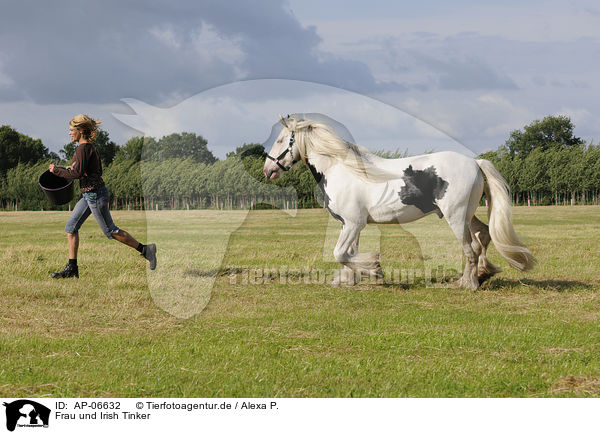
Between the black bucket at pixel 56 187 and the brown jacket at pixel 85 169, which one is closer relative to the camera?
the brown jacket at pixel 85 169

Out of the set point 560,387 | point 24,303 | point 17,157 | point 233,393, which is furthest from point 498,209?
point 17,157

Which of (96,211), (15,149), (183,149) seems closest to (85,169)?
(96,211)

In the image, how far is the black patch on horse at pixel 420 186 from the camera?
28.1ft

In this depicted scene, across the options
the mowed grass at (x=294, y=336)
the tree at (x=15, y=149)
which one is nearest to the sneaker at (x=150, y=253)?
the mowed grass at (x=294, y=336)

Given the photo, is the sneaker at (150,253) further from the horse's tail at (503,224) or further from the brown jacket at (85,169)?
the horse's tail at (503,224)

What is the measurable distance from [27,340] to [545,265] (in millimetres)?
9858

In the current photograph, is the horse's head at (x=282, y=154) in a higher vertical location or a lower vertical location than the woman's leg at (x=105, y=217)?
higher

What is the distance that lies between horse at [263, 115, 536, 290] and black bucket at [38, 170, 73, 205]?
2.94 metres

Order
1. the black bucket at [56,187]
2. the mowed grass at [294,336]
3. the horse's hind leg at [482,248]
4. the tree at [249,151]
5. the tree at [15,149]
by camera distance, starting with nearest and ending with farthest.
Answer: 1. the mowed grass at [294,336]
2. the tree at [249,151]
3. the black bucket at [56,187]
4. the horse's hind leg at [482,248]
5. the tree at [15,149]

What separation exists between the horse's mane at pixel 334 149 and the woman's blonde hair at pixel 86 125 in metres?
2.82

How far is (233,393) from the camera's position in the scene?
14.1 ft

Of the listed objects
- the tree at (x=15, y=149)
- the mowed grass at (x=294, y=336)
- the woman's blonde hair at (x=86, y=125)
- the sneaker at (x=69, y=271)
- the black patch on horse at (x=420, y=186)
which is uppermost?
the tree at (x=15, y=149)

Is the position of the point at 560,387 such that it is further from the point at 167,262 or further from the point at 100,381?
the point at 167,262

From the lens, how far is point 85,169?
316 inches
